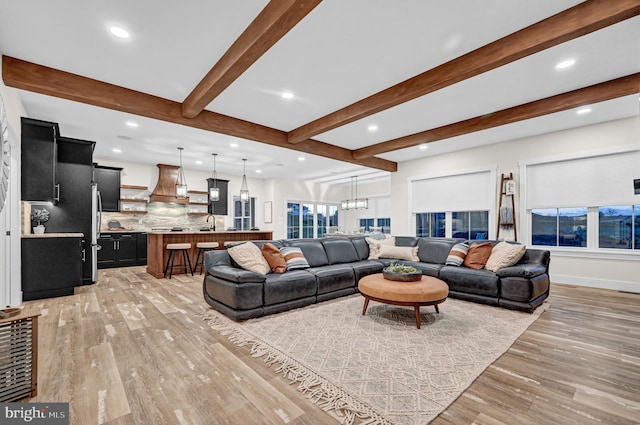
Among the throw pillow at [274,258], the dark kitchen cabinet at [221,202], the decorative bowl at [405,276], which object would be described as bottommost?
the decorative bowl at [405,276]

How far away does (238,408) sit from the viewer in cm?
177

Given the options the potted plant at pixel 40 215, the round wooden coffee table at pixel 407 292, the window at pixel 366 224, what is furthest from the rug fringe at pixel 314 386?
the window at pixel 366 224

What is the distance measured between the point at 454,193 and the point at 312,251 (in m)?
4.10

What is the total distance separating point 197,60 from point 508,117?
4.50 m

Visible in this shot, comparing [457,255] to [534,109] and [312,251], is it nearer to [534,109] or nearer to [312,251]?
[312,251]

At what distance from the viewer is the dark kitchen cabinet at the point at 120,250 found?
6895 millimetres

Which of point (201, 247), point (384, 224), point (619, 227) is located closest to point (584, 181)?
point (619, 227)

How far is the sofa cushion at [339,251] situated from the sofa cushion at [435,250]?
3.79ft

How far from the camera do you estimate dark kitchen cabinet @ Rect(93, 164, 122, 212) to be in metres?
6.96

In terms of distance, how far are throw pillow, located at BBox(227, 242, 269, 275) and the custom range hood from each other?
16.3 feet

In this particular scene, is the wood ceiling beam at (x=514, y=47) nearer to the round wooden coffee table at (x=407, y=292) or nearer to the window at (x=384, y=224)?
the round wooden coffee table at (x=407, y=292)

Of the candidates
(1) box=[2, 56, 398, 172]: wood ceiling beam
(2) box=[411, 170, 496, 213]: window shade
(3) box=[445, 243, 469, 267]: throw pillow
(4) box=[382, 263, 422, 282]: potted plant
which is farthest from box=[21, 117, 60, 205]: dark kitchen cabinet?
(2) box=[411, 170, 496, 213]: window shade

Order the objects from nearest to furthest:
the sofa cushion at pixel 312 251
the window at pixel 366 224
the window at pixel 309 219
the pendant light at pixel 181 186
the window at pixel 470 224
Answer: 1. the sofa cushion at pixel 312 251
2. the window at pixel 470 224
3. the pendant light at pixel 181 186
4. the window at pixel 309 219
5. the window at pixel 366 224

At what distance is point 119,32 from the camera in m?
2.62
